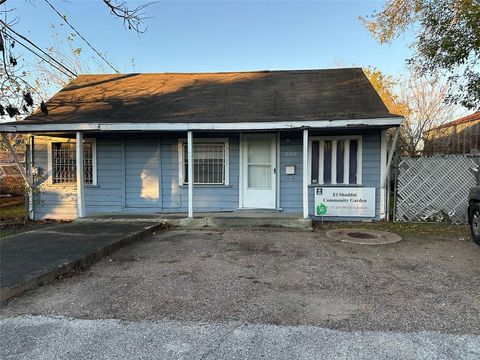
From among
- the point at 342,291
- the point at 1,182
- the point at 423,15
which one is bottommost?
the point at 342,291

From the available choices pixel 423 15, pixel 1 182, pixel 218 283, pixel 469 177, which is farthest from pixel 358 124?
pixel 1 182

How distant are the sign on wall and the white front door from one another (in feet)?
4.36

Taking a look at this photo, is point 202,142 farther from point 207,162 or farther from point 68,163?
point 68,163

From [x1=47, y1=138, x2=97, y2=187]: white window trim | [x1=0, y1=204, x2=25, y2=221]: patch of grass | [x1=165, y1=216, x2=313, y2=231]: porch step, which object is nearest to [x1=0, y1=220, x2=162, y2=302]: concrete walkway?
[x1=165, y1=216, x2=313, y2=231]: porch step

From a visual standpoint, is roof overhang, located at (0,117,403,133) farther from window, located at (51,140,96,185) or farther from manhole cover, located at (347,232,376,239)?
manhole cover, located at (347,232,376,239)

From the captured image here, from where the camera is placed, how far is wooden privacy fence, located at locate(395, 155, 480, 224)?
28.3 ft

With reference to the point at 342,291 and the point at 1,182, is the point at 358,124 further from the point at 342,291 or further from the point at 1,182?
the point at 1,182

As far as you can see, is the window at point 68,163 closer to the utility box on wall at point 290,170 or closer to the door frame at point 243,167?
the door frame at point 243,167

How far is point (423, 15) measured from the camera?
30.2ft

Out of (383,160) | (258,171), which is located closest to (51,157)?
(258,171)

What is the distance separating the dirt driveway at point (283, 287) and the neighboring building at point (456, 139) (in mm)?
8926

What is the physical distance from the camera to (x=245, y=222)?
8148 mm

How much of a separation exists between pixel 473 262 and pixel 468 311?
2.23 m

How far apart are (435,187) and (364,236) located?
3.11 m
